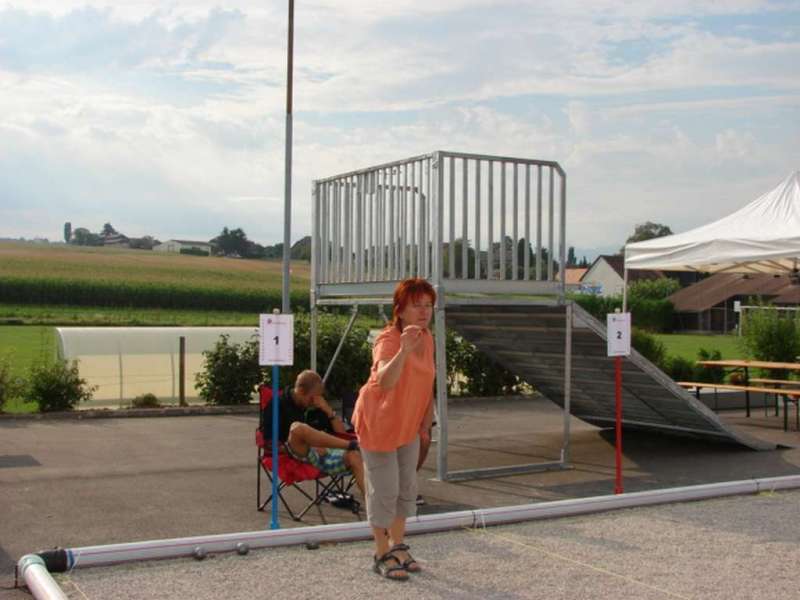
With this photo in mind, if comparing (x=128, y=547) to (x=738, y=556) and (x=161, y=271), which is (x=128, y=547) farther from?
(x=161, y=271)

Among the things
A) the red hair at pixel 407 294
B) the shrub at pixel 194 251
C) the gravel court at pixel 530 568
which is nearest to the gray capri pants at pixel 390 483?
the gravel court at pixel 530 568

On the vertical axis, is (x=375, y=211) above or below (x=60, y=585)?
above

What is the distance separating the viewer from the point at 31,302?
181 feet

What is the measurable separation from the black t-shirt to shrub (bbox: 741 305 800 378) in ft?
46.3

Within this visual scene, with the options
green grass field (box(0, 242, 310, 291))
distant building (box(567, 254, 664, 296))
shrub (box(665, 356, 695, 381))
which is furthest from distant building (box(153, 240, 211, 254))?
shrub (box(665, 356, 695, 381))

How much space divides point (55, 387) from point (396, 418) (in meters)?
10.5

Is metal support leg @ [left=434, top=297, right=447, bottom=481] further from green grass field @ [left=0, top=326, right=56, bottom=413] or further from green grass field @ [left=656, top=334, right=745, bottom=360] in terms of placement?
green grass field @ [left=656, top=334, right=745, bottom=360]

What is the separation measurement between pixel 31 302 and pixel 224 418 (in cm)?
4276

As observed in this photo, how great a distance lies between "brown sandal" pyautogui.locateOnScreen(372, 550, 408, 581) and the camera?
20.4ft

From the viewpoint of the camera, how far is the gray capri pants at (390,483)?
6340 millimetres

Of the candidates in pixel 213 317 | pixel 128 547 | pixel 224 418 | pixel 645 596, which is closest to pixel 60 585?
pixel 128 547

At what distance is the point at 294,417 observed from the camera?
338 inches

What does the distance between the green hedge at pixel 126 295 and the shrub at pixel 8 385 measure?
38.0 m

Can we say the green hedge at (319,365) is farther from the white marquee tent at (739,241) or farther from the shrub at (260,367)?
the white marquee tent at (739,241)
